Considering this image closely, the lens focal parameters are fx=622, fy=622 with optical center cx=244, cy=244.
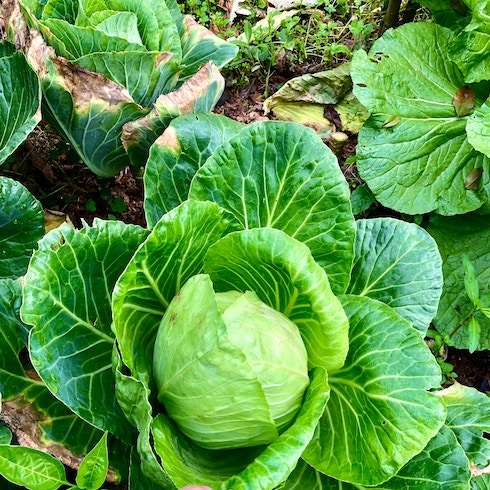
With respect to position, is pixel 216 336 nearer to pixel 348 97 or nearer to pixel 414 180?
pixel 414 180

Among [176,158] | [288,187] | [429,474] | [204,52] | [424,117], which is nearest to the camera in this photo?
[429,474]

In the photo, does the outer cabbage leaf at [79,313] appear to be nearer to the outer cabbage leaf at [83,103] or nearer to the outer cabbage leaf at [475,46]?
the outer cabbage leaf at [83,103]

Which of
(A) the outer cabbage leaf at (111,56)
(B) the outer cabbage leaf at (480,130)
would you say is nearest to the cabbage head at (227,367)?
(A) the outer cabbage leaf at (111,56)

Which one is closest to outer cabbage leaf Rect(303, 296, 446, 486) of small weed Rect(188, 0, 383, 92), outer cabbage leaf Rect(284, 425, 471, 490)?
outer cabbage leaf Rect(284, 425, 471, 490)

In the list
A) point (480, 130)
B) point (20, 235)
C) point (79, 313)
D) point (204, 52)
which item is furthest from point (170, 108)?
point (480, 130)

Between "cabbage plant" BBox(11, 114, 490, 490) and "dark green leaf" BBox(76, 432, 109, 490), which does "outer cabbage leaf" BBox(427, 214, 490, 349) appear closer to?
"cabbage plant" BBox(11, 114, 490, 490)

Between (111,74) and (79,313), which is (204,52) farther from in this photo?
Answer: (79,313)

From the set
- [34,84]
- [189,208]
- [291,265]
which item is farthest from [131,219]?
[291,265]
